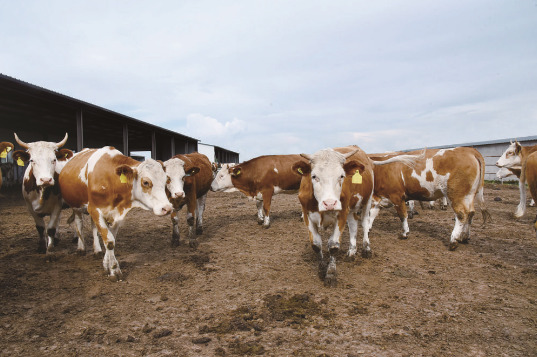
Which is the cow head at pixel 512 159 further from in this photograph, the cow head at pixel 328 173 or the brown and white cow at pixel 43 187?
the brown and white cow at pixel 43 187

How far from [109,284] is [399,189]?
5.82m

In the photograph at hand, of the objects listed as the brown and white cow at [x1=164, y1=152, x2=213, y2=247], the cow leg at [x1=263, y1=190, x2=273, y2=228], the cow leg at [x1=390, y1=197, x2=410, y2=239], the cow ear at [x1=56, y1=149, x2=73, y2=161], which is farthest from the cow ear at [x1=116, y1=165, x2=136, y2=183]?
the cow leg at [x1=390, y1=197, x2=410, y2=239]

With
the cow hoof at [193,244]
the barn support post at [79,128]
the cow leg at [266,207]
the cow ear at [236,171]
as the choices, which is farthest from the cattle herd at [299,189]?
the barn support post at [79,128]

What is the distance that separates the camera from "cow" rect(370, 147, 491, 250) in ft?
18.9

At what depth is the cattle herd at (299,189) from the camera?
4.15 m

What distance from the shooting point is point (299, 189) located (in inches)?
226

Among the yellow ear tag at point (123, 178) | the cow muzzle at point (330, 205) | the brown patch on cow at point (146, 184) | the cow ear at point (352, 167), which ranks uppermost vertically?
the cow ear at point (352, 167)

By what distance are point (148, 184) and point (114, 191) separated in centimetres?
51

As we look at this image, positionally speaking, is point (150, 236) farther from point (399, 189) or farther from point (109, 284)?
point (399, 189)

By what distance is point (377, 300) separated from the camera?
11.9 ft

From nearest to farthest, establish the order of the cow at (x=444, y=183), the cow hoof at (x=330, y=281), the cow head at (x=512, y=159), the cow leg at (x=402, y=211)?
the cow hoof at (x=330, y=281), the cow at (x=444, y=183), the cow leg at (x=402, y=211), the cow head at (x=512, y=159)

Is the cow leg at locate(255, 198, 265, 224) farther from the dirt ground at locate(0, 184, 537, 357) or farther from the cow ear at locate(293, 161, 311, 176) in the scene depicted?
the cow ear at locate(293, 161, 311, 176)

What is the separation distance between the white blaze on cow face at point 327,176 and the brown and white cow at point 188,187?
2.39 meters

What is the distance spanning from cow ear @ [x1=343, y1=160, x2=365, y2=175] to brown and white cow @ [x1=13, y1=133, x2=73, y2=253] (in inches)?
189
